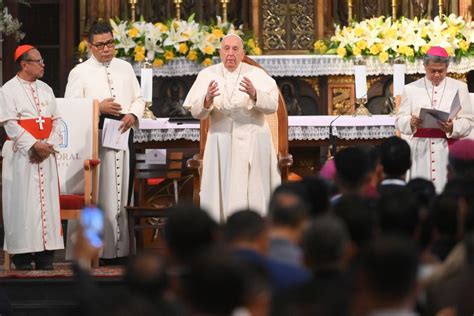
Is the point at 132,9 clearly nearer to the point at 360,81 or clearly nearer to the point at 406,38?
the point at 360,81

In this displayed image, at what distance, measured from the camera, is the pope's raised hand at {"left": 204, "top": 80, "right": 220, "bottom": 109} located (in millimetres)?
11359

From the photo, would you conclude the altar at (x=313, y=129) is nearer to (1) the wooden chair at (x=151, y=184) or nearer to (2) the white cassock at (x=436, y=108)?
(1) the wooden chair at (x=151, y=184)

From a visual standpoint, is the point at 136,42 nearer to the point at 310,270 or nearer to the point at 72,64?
the point at 72,64

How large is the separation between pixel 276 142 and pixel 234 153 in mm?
802

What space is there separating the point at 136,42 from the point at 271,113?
144 inches

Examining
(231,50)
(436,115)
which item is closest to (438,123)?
(436,115)

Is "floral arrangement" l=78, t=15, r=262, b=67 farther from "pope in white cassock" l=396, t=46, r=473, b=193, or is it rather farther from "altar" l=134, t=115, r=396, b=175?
"pope in white cassock" l=396, t=46, r=473, b=193

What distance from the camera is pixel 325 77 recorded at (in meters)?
15.8

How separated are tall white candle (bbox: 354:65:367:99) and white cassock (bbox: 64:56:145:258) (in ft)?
8.45

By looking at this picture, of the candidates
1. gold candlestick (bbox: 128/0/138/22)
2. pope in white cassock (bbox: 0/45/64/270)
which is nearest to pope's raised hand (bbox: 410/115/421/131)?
pope in white cassock (bbox: 0/45/64/270)


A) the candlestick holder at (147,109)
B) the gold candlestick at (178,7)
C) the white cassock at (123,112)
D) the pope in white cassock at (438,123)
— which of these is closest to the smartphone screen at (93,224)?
the pope in white cassock at (438,123)

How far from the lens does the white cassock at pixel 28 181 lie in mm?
11891

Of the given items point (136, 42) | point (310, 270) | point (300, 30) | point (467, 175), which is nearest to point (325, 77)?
point (300, 30)

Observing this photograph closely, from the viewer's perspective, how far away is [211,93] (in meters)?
11.4
